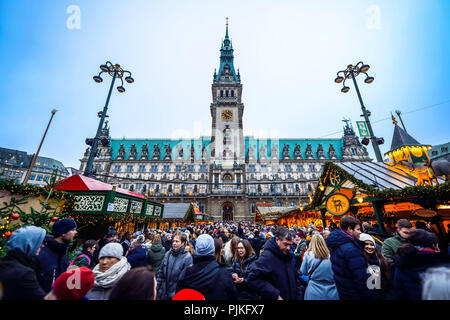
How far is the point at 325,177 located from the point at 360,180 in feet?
7.41

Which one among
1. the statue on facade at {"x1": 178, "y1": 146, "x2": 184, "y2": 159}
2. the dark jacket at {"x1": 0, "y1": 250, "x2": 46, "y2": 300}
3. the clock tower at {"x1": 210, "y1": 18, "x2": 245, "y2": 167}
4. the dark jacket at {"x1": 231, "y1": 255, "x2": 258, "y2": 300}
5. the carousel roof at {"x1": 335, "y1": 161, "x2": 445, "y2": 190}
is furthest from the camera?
the statue on facade at {"x1": 178, "y1": 146, "x2": 184, "y2": 159}

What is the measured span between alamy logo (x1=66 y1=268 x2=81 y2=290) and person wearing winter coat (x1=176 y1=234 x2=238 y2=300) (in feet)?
3.97

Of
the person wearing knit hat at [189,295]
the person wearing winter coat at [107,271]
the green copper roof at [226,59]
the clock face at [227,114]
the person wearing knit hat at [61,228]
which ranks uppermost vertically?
the green copper roof at [226,59]

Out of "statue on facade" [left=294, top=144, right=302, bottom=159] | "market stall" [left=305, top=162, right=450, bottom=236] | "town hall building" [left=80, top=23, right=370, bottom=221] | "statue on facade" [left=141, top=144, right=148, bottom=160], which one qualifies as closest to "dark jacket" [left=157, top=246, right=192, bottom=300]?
"market stall" [left=305, top=162, right=450, bottom=236]

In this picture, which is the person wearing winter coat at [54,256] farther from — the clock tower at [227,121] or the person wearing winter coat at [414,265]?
the clock tower at [227,121]

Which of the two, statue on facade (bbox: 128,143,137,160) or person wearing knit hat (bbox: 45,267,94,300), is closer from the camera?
person wearing knit hat (bbox: 45,267,94,300)

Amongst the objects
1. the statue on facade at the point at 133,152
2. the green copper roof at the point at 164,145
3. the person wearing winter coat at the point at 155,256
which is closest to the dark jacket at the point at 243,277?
the person wearing winter coat at the point at 155,256

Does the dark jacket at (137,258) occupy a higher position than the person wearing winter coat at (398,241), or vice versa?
the person wearing winter coat at (398,241)

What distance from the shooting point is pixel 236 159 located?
41000 millimetres

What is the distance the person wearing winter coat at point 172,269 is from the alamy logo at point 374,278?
2599 millimetres

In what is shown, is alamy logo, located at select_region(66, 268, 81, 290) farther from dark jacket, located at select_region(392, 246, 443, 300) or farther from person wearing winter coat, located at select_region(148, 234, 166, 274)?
person wearing winter coat, located at select_region(148, 234, 166, 274)

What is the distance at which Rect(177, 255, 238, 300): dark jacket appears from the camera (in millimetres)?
2084

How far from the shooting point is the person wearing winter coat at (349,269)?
2.13 m
